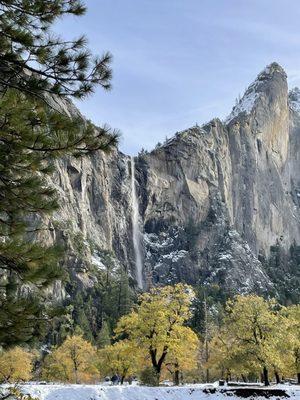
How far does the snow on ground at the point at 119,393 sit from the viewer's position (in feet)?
102

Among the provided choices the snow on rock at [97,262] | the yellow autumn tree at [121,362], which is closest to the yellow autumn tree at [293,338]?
the yellow autumn tree at [121,362]

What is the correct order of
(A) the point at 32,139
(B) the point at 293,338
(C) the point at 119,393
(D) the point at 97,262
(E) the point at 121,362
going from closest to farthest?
1. (A) the point at 32,139
2. (C) the point at 119,393
3. (B) the point at 293,338
4. (E) the point at 121,362
5. (D) the point at 97,262

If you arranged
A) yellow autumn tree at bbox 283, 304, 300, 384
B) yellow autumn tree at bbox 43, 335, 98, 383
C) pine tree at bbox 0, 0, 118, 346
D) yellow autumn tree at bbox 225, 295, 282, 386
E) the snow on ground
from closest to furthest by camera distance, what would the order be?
1. pine tree at bbox 0, 0, 118, 346
2. the snow on ground
3. yellow autumn tree at bbox 225, 295, 282, 386
4. yellow autumn tree at bbox 283, 304, 300, 384
5. yellow autumn tree at bbox 43, 335, 98, 383

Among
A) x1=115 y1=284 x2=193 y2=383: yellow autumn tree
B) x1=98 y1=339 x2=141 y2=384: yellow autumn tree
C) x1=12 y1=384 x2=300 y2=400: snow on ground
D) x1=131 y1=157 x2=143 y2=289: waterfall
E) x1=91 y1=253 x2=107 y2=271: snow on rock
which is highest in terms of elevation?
x1=131 y1=157 x2=143 y2=289: waterfall

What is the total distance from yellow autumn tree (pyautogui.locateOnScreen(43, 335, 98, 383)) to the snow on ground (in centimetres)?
3052

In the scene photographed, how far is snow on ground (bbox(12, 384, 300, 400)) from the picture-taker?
3114 centimetres

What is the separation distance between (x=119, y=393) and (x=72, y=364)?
109 ft

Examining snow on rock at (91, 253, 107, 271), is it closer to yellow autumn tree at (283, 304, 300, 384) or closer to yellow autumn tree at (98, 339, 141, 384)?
yellow autumn tree at (98, 339, 141, 384)

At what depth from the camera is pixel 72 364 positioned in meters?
64.4

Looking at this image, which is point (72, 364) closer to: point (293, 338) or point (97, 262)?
point (293, 338)

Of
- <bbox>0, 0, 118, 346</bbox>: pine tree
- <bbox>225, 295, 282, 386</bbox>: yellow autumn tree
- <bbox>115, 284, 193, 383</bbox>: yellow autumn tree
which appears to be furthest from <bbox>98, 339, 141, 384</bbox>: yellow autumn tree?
<bbox>0, 0, 118, 346</bbox>: pine tree

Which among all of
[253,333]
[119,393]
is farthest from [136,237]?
[119,393]

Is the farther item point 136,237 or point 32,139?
point 136,237

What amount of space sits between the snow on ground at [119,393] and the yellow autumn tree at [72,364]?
100 ft
